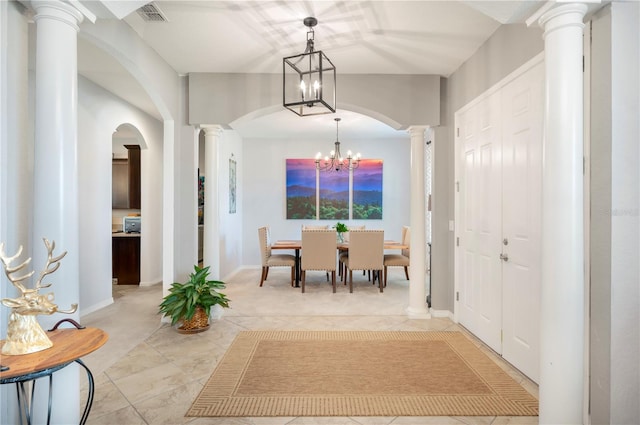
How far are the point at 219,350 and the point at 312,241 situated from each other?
2270 mm

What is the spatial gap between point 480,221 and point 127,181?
17.5ft

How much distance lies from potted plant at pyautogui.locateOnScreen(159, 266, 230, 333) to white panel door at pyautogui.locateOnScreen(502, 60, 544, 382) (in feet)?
8.42

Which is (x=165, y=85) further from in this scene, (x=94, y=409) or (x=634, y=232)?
(x=634, y=232)

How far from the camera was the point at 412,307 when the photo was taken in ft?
12.9

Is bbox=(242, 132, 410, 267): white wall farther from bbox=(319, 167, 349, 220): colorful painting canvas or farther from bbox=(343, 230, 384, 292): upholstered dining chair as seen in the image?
bbox=(343, 230, 384, 292): upholstered dining chair

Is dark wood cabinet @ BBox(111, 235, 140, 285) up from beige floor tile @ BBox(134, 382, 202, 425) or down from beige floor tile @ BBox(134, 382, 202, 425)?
up

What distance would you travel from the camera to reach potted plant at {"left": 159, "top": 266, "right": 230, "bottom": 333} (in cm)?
327

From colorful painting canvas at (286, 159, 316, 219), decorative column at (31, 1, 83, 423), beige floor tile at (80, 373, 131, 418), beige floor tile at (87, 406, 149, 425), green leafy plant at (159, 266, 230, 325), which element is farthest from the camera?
colorful painting canvas at (286, 159, 316, 219)

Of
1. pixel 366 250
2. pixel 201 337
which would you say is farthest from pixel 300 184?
pixel 201 337

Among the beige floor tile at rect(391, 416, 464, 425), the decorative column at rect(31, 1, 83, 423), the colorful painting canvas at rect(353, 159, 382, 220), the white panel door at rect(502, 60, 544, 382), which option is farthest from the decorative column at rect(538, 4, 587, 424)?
the colorful painting canvas at rect(353, 159, 382, 220)

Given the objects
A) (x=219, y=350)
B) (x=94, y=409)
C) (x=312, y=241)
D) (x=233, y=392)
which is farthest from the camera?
(x=312, y=241)

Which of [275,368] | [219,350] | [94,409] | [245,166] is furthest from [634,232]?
[245,166]

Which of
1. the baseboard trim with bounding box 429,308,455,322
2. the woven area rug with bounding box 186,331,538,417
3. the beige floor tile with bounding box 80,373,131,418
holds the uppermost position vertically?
the baseboard trim with bounding box 429,308,455,322

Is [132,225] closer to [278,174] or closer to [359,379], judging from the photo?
[278,174]
